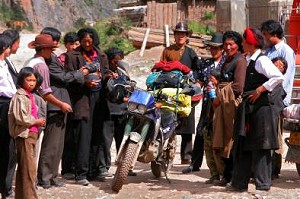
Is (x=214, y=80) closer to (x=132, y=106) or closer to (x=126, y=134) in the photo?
(x=132, y=106)

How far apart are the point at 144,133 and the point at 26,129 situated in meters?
1.44

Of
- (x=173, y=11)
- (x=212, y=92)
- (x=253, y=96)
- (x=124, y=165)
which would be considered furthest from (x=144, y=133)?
(x=173, y=11)

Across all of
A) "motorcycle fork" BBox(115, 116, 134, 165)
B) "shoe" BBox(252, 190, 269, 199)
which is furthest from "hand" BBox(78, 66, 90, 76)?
"shoe" BBox(252, 190, 269, 199)

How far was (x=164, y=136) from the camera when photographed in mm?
7992

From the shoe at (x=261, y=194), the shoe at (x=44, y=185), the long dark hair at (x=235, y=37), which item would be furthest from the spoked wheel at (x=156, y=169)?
the long dark hair at (x=235, y=37)

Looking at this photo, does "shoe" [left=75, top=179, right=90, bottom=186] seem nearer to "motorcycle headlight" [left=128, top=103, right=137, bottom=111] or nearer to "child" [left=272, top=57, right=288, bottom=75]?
"motorcycle headlight" [left=128, top=103, right=137, bottom=111]

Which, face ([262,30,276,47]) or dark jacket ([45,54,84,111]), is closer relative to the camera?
dark jacket ([45,54,84,111])

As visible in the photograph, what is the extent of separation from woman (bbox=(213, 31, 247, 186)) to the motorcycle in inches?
23.9

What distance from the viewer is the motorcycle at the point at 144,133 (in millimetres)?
7488

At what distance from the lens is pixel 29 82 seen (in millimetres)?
6898

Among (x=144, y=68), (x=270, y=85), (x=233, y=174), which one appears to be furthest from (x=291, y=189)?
Result: (x=144, y=68)

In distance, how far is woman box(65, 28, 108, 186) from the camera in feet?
26.2

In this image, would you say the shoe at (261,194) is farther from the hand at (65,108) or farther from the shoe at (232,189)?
the hand at (65,108)

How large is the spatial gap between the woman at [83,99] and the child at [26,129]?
1.07 meters
